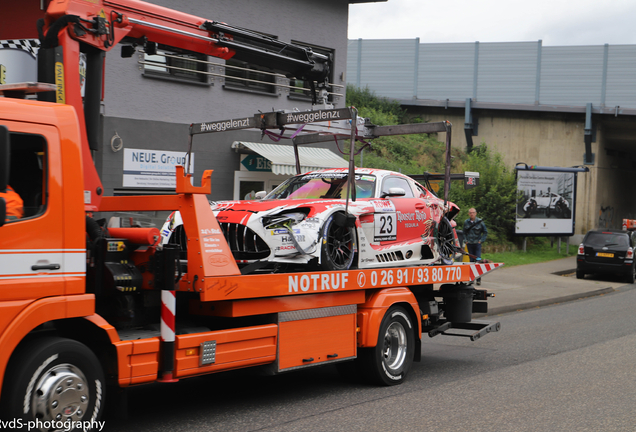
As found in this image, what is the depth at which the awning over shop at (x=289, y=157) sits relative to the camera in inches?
630

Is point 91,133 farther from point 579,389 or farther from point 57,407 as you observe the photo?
point 579,389

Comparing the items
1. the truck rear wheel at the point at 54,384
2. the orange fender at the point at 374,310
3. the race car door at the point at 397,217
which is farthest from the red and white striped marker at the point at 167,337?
the race car door at the point at 397,217

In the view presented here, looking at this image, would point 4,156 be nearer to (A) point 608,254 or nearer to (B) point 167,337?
(B) point 167,337

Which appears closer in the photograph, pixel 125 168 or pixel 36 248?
Answer: pixel 36 248

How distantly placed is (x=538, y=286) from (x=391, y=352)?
11858 mm

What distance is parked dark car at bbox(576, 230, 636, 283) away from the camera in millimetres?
21250

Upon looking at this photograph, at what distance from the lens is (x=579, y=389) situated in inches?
300

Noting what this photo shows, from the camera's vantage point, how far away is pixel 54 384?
4.88 metres

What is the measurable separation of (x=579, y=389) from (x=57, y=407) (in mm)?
5547


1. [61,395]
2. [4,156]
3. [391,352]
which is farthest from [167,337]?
[391,352]

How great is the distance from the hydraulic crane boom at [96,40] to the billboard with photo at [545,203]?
19.7m

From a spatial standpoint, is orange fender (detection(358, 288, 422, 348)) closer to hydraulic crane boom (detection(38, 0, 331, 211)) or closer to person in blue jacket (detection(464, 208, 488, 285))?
hydraulic crane boom (detection(38, 0, 331, 211))

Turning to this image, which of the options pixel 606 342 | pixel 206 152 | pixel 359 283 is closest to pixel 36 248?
pixel 359 283

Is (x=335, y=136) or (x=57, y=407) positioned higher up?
(x=335, y=136)
